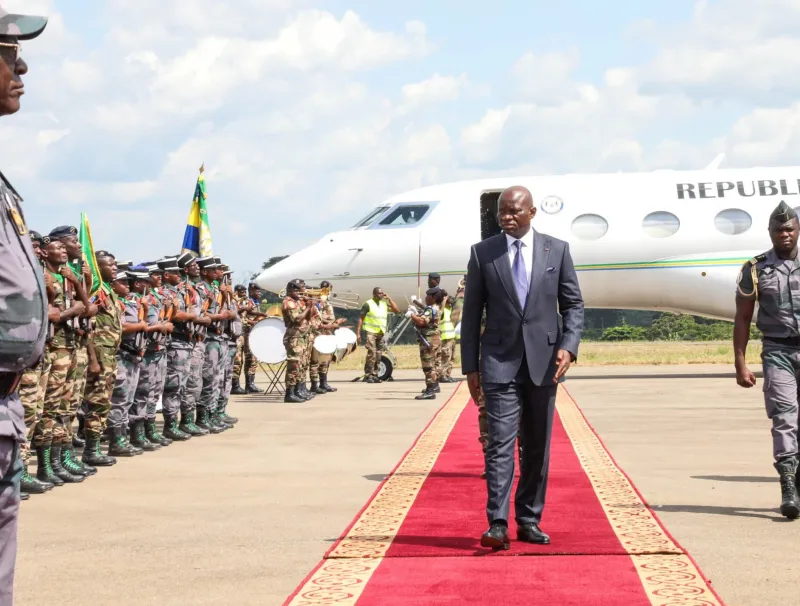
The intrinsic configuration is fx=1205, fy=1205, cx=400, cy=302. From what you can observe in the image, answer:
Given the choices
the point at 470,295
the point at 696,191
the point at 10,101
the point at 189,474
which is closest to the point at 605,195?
the point at 696,191

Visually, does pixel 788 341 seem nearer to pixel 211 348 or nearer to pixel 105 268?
pixel 105 268

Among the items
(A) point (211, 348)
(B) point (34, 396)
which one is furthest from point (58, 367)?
(A) point (211, 348)

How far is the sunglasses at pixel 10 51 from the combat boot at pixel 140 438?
865cm

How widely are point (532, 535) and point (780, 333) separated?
2.33 metres

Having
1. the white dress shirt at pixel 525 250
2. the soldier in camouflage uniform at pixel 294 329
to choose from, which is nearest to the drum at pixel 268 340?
the soldier in camouflage uniform at pixel 294 329

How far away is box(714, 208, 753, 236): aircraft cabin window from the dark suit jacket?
15.5 meters

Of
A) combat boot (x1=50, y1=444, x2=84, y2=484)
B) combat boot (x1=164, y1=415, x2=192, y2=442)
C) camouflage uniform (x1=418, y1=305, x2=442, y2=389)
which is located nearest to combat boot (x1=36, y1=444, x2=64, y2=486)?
combat boot (x1=50, y1=444, x2=84, y2=484)

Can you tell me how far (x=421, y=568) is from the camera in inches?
230

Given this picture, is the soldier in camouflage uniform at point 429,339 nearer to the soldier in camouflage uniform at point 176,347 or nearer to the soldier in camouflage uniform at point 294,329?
the soldier in camouflage uniform at point 294,329

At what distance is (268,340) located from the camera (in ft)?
57.9

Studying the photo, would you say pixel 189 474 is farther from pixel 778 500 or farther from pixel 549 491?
pixel 778 500

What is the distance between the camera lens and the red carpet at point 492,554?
5273mm

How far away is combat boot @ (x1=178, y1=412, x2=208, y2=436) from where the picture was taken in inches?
507

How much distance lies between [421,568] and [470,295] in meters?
1.58
